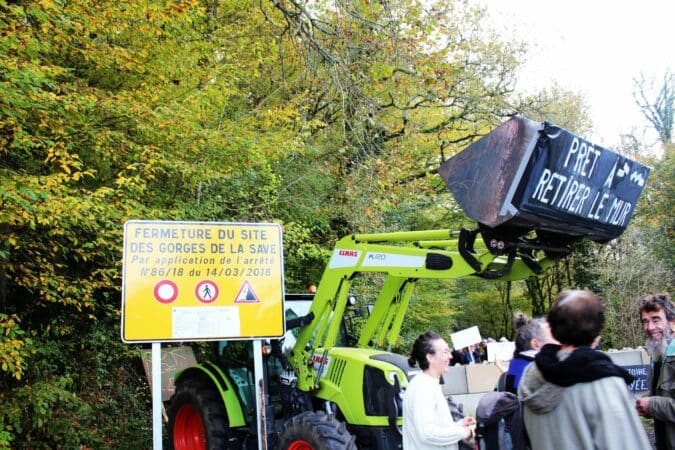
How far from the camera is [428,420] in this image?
3.85 m

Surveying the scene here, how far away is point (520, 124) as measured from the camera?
4.23 m

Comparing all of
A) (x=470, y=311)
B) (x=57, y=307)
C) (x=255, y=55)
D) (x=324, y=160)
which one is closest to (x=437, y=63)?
(x=255, y=55)

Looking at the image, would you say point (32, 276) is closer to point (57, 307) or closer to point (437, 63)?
point (57, 307)

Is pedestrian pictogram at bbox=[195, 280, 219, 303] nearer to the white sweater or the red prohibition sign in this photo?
the red prohibition sign

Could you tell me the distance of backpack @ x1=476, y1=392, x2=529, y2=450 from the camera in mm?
3725

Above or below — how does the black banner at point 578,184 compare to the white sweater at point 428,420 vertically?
above

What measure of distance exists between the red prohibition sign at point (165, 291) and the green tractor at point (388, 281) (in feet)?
4.30

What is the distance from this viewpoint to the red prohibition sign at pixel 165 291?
18.0 feet

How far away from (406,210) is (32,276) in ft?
36.2

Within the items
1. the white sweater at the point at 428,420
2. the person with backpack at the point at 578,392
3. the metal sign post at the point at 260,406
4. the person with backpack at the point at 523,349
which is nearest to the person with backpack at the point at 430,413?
the white sweater at the point at 428,420

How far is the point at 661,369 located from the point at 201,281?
12.2ft

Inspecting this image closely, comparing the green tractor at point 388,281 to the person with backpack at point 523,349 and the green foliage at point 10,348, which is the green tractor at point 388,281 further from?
the green foliage at point 10,348

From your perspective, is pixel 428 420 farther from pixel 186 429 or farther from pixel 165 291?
Result: pixel 186 429

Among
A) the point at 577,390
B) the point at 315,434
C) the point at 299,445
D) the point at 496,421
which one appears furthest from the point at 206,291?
the point at 577,390
